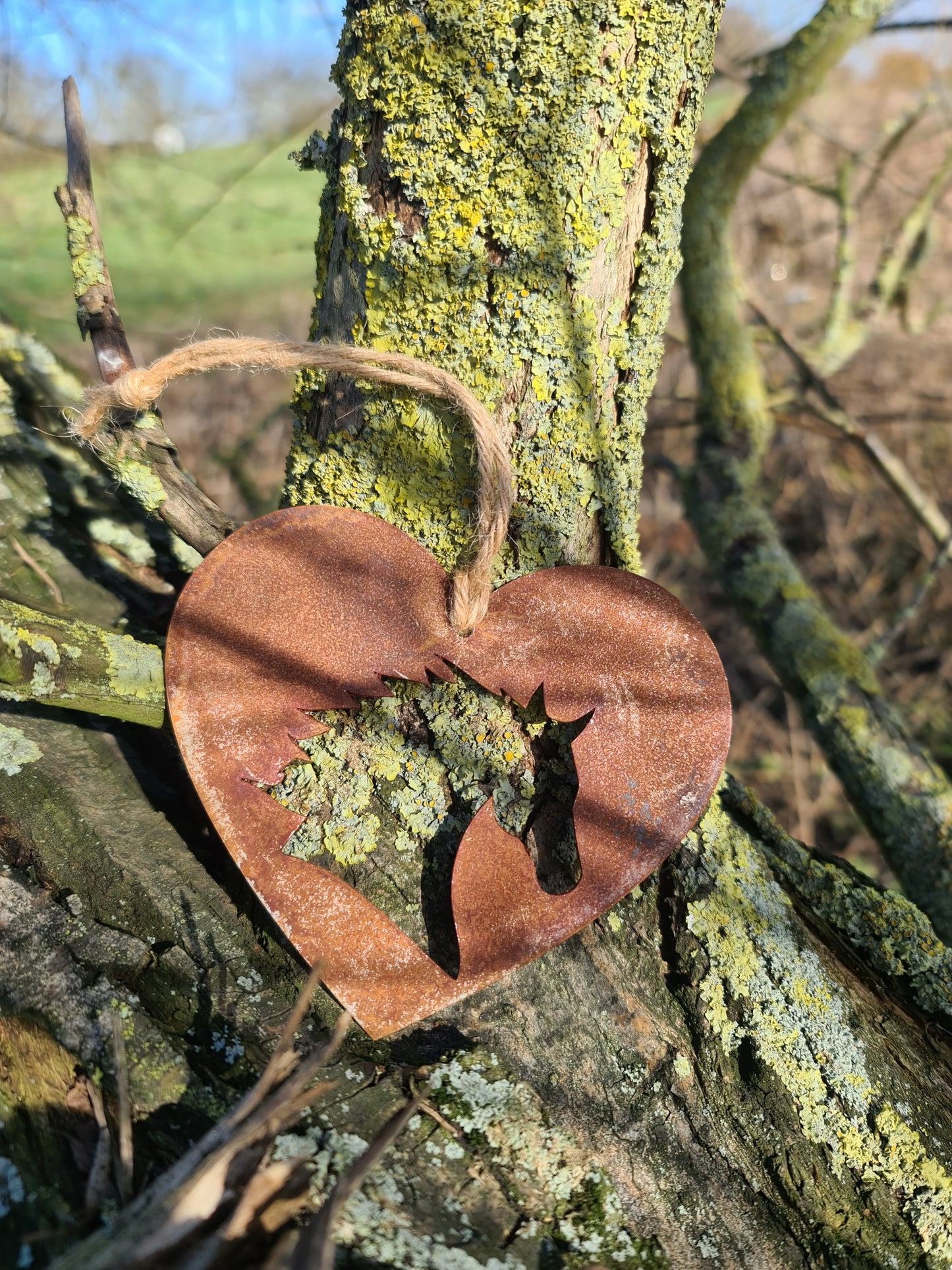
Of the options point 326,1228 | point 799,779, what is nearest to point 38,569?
point 326,1228

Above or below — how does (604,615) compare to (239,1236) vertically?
above

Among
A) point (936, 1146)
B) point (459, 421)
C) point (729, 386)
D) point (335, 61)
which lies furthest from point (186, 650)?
point (729, 386)

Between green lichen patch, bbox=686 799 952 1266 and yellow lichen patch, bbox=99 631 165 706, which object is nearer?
green lichen patch, bbox=686 799 952 1266

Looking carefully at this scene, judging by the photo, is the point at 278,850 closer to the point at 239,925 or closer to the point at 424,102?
the point at 239,925

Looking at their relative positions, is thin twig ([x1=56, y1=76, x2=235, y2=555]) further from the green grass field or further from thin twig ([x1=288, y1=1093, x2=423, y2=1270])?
the green grass field

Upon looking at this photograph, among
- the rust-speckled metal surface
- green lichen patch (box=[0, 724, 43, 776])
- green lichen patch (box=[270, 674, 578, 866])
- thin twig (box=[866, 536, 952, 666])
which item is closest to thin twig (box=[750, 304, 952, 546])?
thin twig (box=[866, 536, 952, 666])

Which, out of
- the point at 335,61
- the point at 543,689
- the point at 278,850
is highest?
the point at 335,61
